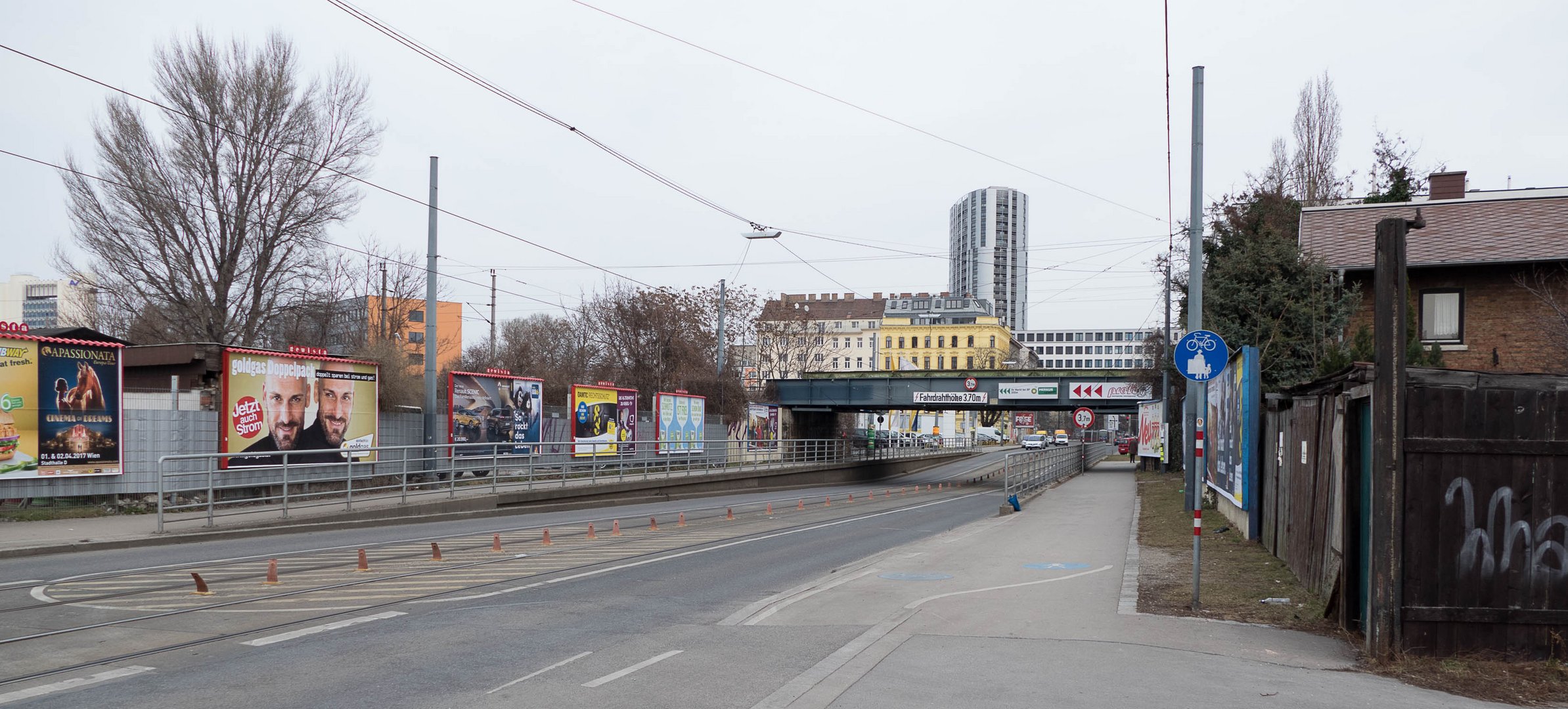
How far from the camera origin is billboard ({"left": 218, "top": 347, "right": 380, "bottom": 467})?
71.1 ft

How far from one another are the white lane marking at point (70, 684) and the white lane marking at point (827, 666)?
4.33 meters

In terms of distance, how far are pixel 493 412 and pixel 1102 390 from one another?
33.3 m

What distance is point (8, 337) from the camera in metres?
18.3

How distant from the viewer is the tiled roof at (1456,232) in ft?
86.4

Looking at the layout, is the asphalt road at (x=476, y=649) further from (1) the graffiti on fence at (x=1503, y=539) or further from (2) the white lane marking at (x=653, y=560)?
(1) the graffiti on fence at (x=1503, y=539)

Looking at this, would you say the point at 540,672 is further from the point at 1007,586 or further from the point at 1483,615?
the point at 1483,615

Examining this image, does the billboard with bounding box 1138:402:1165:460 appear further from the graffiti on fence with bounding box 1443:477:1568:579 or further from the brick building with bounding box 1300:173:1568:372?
the graffiti on fence with bounding box 1443:477:1568:579

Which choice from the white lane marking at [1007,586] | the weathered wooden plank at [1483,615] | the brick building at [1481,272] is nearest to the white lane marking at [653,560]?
the white lane marking at [1007,586]

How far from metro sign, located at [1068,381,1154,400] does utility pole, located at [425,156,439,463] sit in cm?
3546

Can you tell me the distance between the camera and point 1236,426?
1670 cm

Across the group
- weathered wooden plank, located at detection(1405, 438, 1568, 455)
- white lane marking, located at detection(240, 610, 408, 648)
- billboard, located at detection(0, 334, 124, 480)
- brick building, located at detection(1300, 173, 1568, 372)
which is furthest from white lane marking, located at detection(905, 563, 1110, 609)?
brick building, located at detection(1300, 173, 1568, 372)

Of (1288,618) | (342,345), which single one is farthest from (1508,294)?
(342,345)

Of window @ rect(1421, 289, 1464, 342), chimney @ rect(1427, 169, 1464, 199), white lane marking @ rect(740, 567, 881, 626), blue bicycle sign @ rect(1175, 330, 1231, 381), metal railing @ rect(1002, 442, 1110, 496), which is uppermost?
chimney @ rect(1427, 169, 1464, 199)

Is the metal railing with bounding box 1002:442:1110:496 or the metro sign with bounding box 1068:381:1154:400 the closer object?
the metal railing with bounding box 1002:442:1110:496
